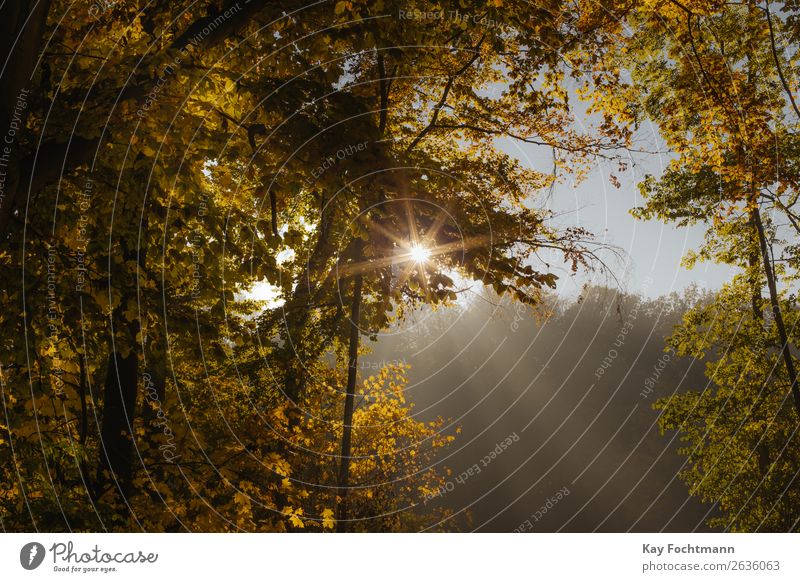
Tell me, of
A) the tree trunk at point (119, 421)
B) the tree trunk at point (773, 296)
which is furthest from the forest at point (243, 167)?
the tree trunk at point (773, 296)

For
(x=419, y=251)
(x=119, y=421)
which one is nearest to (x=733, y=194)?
(x=419, y=251)

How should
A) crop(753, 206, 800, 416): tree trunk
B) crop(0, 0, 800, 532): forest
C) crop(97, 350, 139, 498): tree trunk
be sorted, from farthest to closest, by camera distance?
crop(753, 206, 800, 416): tree trunk
crop(97, 350, 139, 498): tree trunk
crop(0, 0, 800, 532): forest

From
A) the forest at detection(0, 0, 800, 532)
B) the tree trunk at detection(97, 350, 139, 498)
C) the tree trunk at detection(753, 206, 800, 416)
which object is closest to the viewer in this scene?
the forest at detection(0, 0, 800, 532)

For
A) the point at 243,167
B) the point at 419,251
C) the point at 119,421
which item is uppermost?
the point at 243,167

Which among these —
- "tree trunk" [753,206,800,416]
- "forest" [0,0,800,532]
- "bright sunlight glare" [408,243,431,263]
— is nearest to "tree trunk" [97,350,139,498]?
"forest" [0,0,800,532]

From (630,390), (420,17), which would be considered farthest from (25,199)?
(630,390)

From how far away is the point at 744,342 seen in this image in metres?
Result: 18.3

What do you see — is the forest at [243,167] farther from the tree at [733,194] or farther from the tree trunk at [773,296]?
the tree trunk at [773,296]

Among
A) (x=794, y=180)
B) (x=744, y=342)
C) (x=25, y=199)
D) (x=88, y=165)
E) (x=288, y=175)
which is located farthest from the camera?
(x=744, y=342)

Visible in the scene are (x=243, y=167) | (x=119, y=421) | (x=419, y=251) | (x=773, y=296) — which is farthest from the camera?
(x=773, y=296)

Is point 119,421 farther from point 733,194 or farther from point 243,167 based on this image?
point 733,194

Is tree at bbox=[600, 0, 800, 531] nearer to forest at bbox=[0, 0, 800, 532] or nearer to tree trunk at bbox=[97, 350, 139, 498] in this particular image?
forest at bbox=[0, 0, 800, 532]

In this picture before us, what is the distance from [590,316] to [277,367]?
108314 mm

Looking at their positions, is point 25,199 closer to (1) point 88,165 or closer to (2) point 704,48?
(1) point 88,165
